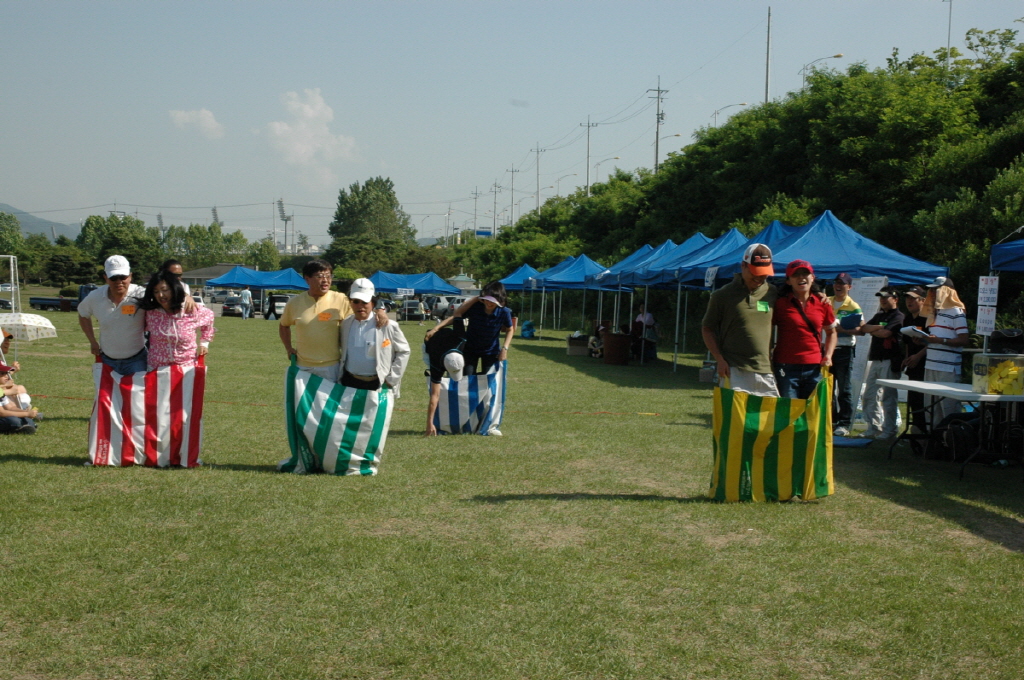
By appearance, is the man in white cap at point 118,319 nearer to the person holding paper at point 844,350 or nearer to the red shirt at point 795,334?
the red shirt at point 795,334

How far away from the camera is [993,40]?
4512 centimetres

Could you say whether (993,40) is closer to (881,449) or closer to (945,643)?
(881,449)

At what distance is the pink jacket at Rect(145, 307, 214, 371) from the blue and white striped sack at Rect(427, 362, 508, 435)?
2798mm

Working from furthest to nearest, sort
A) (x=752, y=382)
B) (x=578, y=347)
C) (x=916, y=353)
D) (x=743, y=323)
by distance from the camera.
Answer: (x=578, y=347)
(x=916, y=353)
(x=752, y=382)
(x=743, y=323)

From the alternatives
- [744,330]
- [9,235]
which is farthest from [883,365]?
[9,235]

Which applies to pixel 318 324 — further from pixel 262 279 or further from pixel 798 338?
pixel 262 279

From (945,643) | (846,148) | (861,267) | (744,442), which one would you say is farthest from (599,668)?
(846,148)

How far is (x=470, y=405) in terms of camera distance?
32.4ft

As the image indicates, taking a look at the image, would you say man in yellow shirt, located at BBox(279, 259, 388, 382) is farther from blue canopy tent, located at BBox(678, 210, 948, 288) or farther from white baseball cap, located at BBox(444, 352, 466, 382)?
blue canopy tent, located at BBox(678, 210, 948, 288)

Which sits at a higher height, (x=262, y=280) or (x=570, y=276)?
(x=570, y=276)

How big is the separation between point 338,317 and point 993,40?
47.0 m

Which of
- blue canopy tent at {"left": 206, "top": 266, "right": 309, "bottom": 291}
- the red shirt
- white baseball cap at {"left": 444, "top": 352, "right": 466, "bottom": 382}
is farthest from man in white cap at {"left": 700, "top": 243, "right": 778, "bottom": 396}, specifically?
blue canopy tent at {"left": 206, "top": 266, "right": 309, "bottom": 291}

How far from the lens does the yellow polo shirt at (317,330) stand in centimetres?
753

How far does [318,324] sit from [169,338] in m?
1.31
